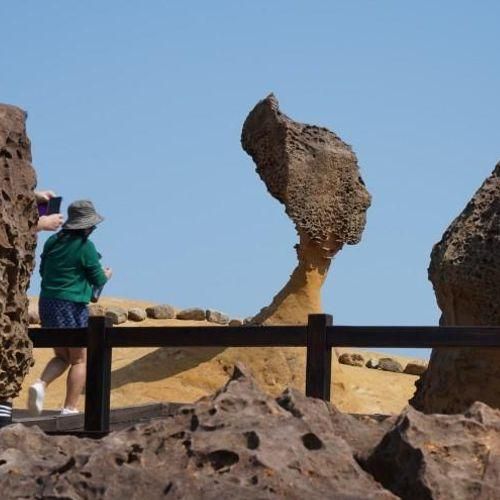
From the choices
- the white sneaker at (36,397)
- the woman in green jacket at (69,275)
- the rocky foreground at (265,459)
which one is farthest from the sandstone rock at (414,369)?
the rocky foreground at (265,459)

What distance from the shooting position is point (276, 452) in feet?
9.14

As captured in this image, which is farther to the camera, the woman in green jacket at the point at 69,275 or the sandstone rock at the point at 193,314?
the sandstone rock at the point at 193,314

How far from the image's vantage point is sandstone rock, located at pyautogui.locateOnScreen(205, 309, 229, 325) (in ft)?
58.5

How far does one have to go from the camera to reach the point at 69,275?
8.34 metres

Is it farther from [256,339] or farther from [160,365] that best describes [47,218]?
[160,365]

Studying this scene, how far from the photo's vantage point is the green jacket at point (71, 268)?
8328 millimetres

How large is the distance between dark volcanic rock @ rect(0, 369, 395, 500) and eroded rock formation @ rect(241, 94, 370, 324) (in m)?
9.55

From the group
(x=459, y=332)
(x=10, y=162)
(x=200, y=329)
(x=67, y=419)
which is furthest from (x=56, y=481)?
(x=67, y=419)

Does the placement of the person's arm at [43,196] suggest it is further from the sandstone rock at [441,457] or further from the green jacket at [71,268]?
the sandstone rock at [441,457]

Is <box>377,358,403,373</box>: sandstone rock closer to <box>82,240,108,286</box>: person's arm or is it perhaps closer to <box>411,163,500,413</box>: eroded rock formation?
<box>82,240,108,286</box>: person's arm

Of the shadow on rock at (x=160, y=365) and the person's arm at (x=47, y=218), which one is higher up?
the person's arm at (x=47, y=218)

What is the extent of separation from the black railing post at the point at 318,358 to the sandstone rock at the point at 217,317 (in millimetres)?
11076

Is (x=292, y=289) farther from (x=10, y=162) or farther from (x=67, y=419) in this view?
(x=10, y=162)

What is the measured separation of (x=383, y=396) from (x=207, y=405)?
1077 centimetres
